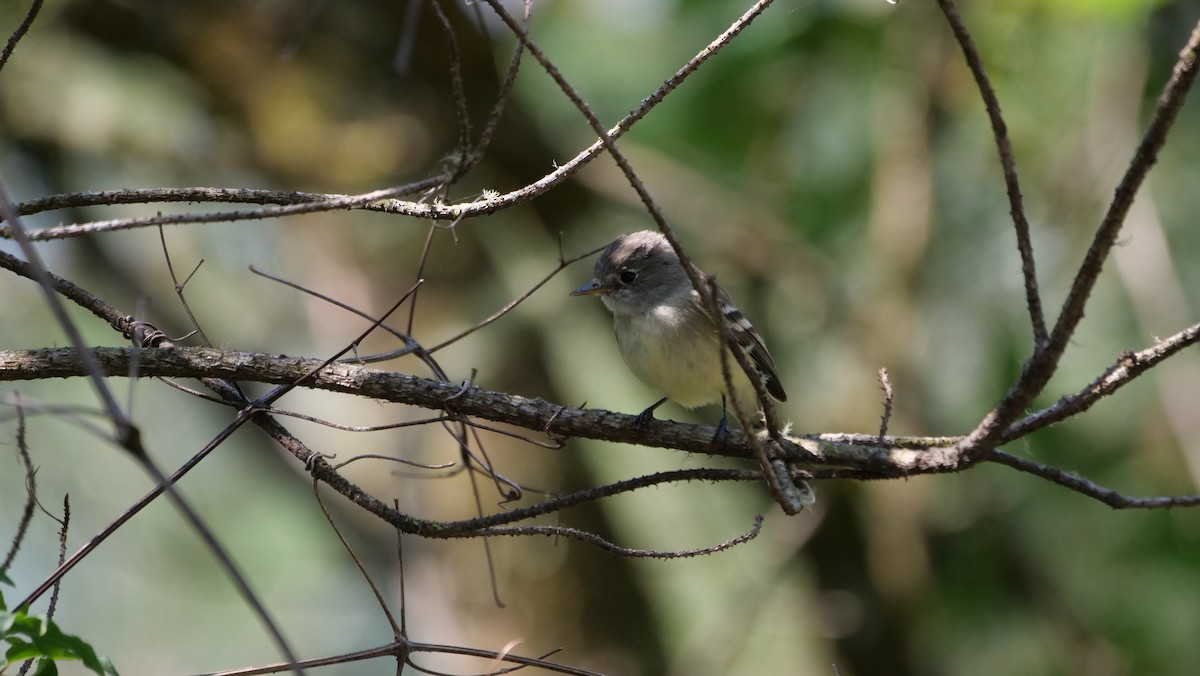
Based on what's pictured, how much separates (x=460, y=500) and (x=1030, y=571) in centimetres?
323

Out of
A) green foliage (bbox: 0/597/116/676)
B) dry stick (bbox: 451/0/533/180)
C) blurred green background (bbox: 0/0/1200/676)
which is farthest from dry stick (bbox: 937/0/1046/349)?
blurred green background (bbox: 0/0/1200/676)

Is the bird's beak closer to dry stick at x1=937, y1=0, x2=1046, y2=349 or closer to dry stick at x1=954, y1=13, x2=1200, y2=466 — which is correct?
dry stick at x1=954, y1=13, x2=1200, y2=466

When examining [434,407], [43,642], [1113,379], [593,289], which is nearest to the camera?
[43,642]

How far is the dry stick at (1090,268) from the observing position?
1671mm

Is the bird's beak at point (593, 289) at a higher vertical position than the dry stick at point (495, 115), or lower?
higher

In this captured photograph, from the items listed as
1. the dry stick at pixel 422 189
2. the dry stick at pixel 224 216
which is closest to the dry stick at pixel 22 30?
the dry stick at pixel 422 189

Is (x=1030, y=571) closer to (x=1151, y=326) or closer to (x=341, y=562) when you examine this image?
(x=1151, y=326)

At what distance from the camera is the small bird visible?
420 centimetres

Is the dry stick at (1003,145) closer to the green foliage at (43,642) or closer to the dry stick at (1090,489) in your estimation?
the dry stick at (1090,489)

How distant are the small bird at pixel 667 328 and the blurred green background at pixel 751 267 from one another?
36.7 inches

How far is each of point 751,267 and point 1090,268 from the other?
146 inches

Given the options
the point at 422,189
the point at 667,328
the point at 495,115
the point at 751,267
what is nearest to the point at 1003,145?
the point at 495,115

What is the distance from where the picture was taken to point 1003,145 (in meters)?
1.87

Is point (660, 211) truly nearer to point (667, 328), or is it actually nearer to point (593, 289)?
point (667, 328)
